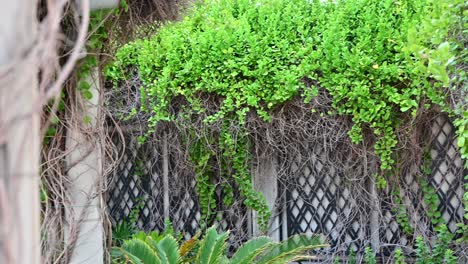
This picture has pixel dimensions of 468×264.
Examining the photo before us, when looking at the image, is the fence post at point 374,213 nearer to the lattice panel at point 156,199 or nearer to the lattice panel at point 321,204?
the lattice panel at point 321,204

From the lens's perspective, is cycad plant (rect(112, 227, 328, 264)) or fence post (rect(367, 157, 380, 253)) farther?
fence post (rect(367, 157, 380, 253))

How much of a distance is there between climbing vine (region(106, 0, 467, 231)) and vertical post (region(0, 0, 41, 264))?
443 centimetres

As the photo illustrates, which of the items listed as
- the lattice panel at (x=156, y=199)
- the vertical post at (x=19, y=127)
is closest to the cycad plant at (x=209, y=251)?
the lattice panel at (x=156, y=199)

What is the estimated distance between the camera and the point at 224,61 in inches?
266

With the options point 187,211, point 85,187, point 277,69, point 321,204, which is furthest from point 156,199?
point 85,187

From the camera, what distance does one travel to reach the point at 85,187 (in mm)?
3514

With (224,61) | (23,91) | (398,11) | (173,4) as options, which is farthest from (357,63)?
(23,91)

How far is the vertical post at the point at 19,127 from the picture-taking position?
3.89ft

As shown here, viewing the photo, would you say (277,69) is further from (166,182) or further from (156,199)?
(156,199)

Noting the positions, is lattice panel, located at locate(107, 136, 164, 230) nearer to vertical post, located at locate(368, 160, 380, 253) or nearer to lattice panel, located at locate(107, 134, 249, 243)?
lattice panel, located at locate(107, 134, 249, 243)

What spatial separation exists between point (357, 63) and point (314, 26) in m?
0.76

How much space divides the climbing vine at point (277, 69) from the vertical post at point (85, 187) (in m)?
2.25

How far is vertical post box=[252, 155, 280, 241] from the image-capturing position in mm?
7078

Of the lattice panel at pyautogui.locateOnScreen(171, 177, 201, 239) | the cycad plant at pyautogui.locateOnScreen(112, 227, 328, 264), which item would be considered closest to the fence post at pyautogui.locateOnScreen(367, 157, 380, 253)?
the cycad plant at pyautogui.locateOnScreen(112, 227, 328, 264)
